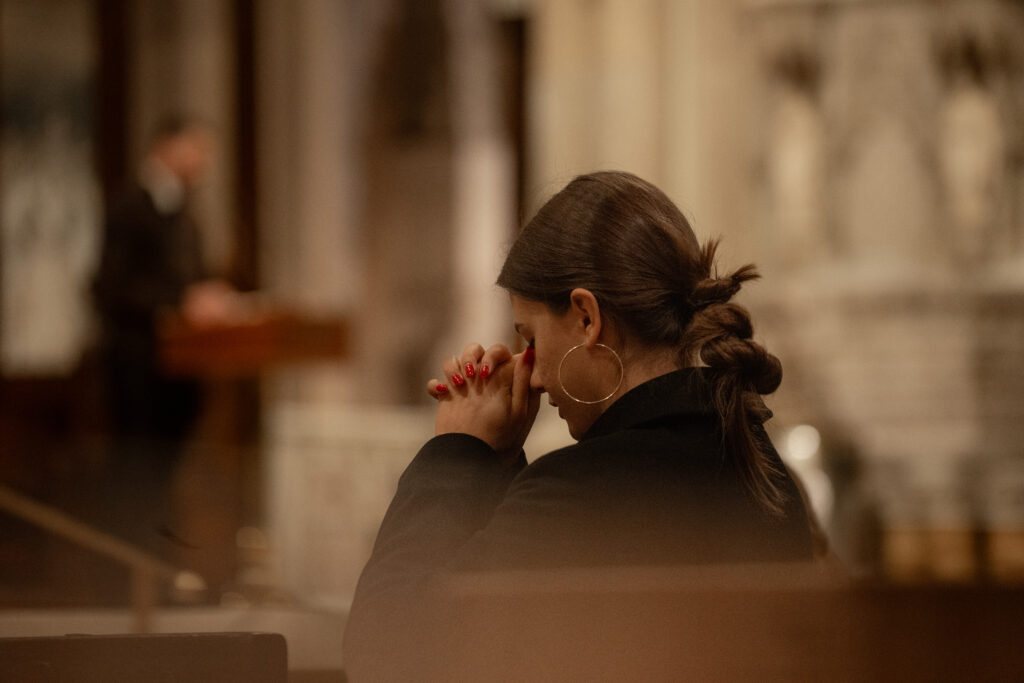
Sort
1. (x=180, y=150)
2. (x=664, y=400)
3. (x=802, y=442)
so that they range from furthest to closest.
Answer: (x=180, y=150)
(x=802, y=442)
(x=664, y=400)

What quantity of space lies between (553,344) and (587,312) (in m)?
0.07

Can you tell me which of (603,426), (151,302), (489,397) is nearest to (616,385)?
(603,426)

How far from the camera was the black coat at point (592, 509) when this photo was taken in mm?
1320

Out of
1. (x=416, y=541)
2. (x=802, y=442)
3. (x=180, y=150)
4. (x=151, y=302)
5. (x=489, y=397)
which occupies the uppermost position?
(x=180, y=150)

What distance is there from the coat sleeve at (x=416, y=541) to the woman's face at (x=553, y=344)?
0.38ft

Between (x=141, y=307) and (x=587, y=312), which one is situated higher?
(x=587, y=312)

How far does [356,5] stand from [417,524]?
669 centimetres

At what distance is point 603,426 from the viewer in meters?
1.52

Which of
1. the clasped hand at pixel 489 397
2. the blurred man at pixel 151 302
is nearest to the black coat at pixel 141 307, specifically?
the blurred man at pixel 151 302

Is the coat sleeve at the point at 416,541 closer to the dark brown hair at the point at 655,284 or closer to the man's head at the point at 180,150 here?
the dark brown hair at the point at 655,284

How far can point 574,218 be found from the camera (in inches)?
59.0

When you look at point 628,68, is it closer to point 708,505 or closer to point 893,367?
point 893,367

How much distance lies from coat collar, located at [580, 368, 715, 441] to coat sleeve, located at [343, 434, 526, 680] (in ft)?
0.53

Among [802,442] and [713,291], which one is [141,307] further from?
[713,291]
